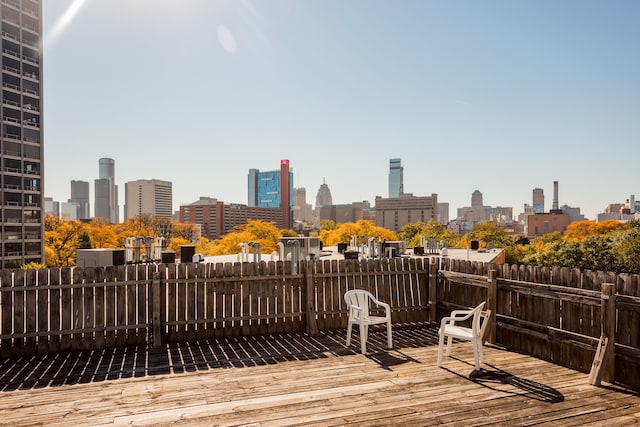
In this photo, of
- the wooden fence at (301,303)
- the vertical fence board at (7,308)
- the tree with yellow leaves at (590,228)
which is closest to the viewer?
the wooden fence at (301,303)

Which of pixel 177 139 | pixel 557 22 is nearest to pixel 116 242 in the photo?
pixel 177 139

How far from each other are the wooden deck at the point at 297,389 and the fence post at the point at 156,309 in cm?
31

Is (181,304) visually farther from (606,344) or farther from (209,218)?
(209,218)

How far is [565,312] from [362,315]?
3.11 metres

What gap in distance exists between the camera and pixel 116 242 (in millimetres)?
77250

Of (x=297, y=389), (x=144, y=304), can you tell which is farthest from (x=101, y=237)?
(x=297, y=389)

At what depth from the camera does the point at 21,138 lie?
216 feet

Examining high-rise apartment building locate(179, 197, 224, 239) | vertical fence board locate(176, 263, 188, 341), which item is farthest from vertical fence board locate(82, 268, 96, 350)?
high-rise apartment building locate(179, 197, 224, 239)

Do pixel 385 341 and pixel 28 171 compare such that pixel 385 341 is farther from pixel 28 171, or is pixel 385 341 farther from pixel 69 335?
pixel 28 171

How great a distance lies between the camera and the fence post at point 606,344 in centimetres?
570

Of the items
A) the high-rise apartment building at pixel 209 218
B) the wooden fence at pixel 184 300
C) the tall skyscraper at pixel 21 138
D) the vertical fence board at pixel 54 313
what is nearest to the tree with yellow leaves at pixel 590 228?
the wooden fence at pixel 184 300

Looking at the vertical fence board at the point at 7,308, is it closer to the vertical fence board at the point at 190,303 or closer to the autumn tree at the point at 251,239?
the vertical fence board at the point at 190,303

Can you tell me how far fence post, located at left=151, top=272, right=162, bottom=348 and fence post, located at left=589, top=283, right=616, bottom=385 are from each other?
6765mm

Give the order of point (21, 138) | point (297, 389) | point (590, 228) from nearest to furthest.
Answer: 1. point (297, 389)
2. point (21, 138)
3. point (590, 228)
